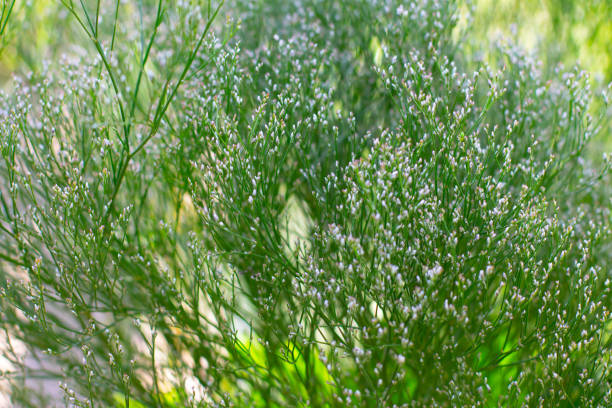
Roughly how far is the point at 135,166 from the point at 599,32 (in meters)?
6.92

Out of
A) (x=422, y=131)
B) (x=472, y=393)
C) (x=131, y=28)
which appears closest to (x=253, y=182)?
(x=422, y=131)

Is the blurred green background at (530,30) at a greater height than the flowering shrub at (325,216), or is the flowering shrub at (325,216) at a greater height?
the blurred green background at (530,30)

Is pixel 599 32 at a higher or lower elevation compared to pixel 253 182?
higher

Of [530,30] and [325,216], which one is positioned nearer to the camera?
[325,216]

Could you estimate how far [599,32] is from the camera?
745 cm

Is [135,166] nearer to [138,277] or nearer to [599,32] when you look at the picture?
[138,277]

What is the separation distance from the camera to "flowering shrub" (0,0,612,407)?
145 inches

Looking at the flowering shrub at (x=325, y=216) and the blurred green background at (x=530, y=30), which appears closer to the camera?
the flowering shrub at (x=325, y=216)

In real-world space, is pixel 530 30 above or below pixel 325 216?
above

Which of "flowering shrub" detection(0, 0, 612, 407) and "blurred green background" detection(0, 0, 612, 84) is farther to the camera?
"blurred green background" detection(0, 0, 612, 84)

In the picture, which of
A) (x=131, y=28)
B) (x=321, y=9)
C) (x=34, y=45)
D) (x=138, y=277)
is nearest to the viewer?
(x=138, y=277)

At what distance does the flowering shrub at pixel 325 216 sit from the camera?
3678 millimetres

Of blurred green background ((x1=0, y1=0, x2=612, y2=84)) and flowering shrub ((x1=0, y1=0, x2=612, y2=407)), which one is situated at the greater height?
blurred green background ((x1=0, y1=0, x2=612, y2=84))

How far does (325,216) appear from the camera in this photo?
4305mm
